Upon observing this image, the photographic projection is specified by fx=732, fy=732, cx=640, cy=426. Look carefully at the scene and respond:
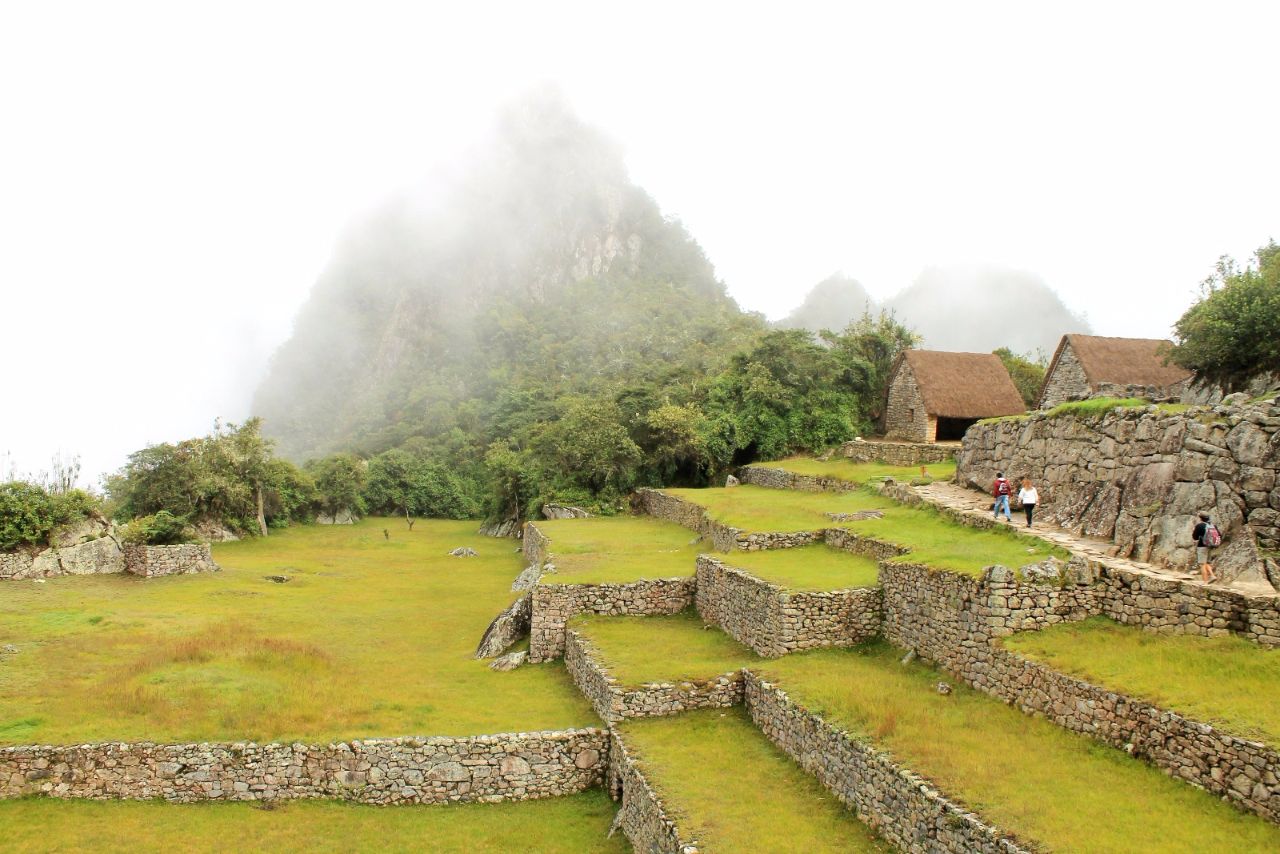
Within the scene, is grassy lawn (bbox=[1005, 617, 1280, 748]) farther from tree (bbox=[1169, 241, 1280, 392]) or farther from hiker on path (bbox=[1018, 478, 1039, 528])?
tree (bbox=[1169, 241, 1280, 392])

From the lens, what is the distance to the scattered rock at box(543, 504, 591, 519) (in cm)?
3425

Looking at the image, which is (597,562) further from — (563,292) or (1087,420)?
(563,292)

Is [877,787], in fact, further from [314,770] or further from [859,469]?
[859,469]

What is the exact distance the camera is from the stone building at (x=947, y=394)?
30.3 meters

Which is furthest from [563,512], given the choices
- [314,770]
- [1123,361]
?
[1123,361]

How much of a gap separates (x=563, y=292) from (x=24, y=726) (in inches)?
3950

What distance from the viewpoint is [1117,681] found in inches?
343

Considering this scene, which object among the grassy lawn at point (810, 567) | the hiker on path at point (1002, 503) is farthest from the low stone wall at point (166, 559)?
the hiker on path at point (1002, 503)

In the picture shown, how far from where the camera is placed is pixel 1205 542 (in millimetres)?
10000

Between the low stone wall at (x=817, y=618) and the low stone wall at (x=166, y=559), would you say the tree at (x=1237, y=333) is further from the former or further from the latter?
the low stone wall at (x=166, y=559)

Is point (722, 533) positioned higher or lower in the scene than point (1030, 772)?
higher

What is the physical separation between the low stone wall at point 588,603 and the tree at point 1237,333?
1282cm

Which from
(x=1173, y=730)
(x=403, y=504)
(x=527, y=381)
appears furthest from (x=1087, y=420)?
(x=527, y=381)

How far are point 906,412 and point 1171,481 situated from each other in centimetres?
2119
